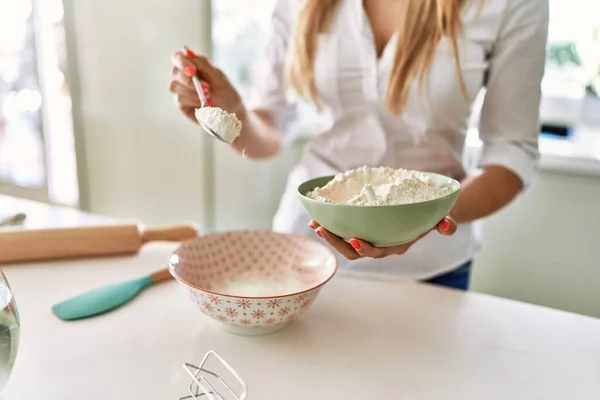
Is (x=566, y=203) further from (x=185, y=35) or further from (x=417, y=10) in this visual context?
(x=185, y=35)

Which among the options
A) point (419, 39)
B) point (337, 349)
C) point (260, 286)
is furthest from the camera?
point (419, 39)

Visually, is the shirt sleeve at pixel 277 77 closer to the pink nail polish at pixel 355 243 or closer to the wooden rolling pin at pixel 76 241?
the wooden rolling pin at pixel 76 241

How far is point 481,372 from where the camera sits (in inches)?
25.7

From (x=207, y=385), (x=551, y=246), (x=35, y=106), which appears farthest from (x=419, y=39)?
(x=35, y=106)

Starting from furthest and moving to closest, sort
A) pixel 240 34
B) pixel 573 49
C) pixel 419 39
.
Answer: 1. pixel 240 34
2. pixel 573 49
3. pixel 419 39

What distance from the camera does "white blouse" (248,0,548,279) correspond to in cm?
91

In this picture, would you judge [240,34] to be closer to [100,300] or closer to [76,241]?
[76,241]

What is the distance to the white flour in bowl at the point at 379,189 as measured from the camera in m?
0.60

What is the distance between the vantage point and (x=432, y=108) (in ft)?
3.12

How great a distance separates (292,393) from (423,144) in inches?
21.3

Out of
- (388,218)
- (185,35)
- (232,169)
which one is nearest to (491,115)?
(388,218)

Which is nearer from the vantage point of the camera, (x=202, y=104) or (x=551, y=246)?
(x=202, y=104)

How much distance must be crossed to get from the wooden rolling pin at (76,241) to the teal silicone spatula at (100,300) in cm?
13

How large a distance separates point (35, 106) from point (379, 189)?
1.91 meters
